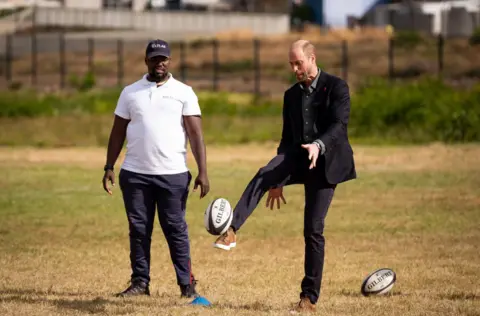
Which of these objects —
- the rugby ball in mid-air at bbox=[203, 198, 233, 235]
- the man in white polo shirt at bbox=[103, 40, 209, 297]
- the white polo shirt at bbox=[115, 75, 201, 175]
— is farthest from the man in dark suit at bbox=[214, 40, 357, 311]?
the white polo shirt at bbox=[115, 75, 201, 175]

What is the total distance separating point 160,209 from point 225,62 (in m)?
60.0

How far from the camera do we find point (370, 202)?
22.0 m

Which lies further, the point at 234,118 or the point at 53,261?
the point at 234,118

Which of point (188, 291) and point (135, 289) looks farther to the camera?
point (135, 289)

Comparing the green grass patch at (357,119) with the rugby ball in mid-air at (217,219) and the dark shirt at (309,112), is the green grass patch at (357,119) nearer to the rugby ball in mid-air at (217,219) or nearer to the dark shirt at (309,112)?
the dark shirt at (309,112)

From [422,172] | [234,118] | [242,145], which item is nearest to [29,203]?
[422,172]

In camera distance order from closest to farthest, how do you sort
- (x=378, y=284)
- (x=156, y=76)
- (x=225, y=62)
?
(x=156, y=76), (x=378, y=284), (x=225, y=62)

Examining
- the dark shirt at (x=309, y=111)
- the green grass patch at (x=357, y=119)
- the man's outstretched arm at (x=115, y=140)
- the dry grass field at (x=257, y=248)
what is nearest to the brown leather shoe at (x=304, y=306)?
the dry grass field at (x=257, y=248)

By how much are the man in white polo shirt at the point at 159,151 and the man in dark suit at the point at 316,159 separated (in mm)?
870

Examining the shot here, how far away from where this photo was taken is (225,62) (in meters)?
71.1

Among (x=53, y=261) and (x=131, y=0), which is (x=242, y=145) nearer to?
(x=53, y=261)

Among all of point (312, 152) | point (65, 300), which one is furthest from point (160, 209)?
point (312, 152)

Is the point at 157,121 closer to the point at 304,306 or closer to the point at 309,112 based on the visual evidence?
the point at 309,112

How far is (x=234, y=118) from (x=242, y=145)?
6178mm
